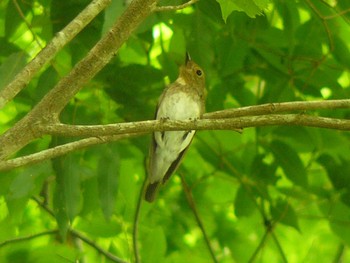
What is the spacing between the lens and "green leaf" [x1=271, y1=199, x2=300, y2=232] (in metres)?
5.27

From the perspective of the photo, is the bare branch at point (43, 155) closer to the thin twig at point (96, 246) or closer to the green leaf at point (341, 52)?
the thin twig at point (96, 246)

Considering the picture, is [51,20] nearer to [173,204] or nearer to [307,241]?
[173,204]

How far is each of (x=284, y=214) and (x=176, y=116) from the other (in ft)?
3.51

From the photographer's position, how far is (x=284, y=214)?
17.4 feet

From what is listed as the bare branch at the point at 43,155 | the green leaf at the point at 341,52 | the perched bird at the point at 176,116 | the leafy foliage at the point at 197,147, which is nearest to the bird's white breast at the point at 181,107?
the perched bird at the point at 176,116

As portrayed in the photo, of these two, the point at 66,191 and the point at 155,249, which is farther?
the point at 155,249

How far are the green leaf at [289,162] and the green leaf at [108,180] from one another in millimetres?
1042

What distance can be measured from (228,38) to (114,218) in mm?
1425

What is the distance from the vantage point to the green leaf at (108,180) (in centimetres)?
462

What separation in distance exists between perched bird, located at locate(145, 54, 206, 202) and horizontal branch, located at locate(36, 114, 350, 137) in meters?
2.07

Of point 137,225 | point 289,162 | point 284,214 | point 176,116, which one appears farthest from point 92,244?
point 289,162

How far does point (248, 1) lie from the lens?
9.33 feet

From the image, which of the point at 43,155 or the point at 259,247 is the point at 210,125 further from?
the point at 259,247

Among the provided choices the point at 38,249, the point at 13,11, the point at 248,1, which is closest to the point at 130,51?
the point at 13,11
